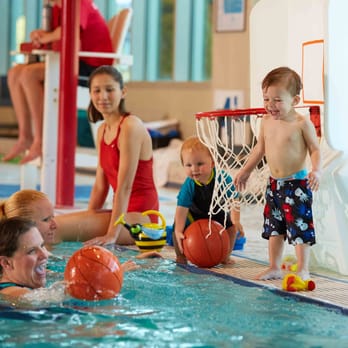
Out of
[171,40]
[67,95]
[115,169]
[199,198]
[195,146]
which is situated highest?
[171,40]

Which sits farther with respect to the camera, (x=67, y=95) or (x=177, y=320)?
(x=67, y=95)

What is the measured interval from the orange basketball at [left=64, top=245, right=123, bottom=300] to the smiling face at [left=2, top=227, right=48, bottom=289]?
0.45 ft

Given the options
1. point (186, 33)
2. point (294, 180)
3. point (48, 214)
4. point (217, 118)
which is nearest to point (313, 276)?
point (294, 180)

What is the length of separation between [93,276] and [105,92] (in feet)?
5.96

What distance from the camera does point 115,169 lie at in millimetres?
5164

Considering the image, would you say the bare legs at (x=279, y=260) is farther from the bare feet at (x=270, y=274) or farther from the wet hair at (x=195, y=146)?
the wet hair at (x=195, y=146)

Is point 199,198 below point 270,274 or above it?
above

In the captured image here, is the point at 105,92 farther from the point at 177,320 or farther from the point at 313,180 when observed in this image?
the point at 177,320

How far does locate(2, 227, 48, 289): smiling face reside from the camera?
3316mm

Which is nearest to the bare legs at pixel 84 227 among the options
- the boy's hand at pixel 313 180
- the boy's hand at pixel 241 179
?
the boy's hand at pixel 241 179

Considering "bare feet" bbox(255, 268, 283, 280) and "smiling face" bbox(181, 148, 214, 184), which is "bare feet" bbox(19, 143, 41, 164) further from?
"bare feet" bbox(255, 268, 283, 280)

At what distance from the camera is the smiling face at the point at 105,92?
4949 millimetres

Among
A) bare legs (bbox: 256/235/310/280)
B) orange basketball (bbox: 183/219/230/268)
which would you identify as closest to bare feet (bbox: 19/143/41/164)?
orange basketball (bbox: 183/219/230/268)

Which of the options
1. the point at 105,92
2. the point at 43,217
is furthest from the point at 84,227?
the point at 43,217
